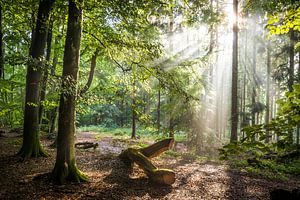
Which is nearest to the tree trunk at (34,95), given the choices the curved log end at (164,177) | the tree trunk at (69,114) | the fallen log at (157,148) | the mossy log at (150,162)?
the tree trunk at (69,114)

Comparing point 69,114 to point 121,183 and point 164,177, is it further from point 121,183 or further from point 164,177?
point 164,177

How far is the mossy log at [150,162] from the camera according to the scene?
7.01 metres

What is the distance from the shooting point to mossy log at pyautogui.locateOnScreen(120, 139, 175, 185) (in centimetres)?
701

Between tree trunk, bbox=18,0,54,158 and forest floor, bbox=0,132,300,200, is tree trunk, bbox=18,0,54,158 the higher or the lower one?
the higher one

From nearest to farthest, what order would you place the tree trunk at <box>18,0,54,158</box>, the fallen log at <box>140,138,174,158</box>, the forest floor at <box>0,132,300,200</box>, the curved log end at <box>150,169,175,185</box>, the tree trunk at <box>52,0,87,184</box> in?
the forest floor at <box>0,132,300,200</box>
the tree trunk at <box>52,0,87,184</box>
the curved log end at <box>150,169,175,185</box>
the fallen log at <box>140,138,174,158</box>
the tree trunk at <box>18,0,54,158</box>

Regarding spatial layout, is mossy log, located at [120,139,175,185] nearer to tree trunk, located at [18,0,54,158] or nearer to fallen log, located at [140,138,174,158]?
fallen log, located at [140,138,174,158]

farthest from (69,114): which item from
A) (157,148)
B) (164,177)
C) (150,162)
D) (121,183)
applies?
(157,148)

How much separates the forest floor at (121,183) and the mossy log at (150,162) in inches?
9.1

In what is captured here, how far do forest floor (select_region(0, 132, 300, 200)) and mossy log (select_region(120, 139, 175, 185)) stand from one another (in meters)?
0.23

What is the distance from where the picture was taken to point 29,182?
6.39m

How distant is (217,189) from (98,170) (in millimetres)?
4097

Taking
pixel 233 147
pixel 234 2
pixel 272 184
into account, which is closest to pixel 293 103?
pixel 233 147

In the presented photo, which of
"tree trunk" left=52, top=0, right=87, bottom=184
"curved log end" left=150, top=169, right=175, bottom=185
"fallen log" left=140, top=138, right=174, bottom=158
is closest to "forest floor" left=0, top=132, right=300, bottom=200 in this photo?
"curved log end" left=150, top=169, right=175, bottom=185

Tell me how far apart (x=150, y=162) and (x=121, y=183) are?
47.6 inches
